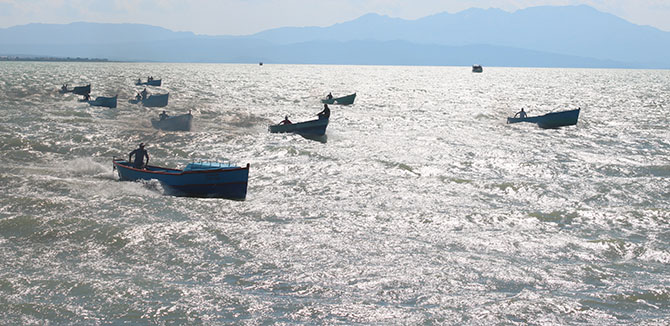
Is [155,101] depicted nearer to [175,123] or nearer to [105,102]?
[105,102]

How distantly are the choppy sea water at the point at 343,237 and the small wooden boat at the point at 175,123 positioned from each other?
15.0 feet

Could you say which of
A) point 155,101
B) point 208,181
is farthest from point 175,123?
point 208,181

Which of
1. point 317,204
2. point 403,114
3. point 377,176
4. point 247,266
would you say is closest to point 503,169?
point 377,176

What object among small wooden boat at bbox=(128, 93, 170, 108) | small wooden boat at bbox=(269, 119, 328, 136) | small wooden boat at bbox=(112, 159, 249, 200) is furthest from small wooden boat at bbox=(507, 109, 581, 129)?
small wooden boat at bbox=(128, 93, 170, 108)

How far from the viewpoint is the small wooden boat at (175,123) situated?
4312cm

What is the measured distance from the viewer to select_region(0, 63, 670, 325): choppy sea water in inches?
520

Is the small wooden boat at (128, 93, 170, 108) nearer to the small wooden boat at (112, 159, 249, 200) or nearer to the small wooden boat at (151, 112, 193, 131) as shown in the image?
the small wooden boat at (151, 112, 193, 131)

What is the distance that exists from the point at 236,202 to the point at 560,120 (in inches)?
1364

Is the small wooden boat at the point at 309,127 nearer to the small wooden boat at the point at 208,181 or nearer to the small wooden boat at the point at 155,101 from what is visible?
the small wooden boat at the point at 208,181

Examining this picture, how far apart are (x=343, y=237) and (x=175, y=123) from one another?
91.7 ft

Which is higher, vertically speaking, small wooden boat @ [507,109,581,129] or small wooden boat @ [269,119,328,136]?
small wooden boat @ [507,109,581,129]

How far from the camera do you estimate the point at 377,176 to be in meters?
28.6

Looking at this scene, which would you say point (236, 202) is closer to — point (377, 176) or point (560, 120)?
point (377, 176)

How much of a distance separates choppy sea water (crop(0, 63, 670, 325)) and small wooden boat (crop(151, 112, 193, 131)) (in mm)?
4581
